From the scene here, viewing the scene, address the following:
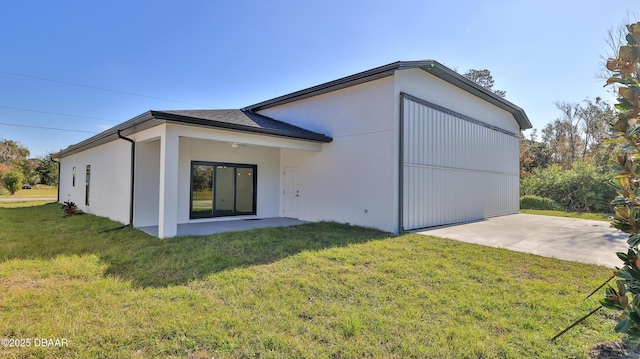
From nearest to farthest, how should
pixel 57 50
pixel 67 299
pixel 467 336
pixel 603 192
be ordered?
pixel 467 336 → pixel 67 299 → pixel 603 192 → pixel 57 50

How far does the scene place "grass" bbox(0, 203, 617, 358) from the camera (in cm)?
284

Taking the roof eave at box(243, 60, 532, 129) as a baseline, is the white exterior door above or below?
below

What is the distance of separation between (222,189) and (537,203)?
17.7 meters

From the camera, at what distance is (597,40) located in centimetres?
1534

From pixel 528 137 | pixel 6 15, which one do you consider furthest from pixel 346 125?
pixel 528 137

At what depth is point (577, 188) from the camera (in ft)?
56.8

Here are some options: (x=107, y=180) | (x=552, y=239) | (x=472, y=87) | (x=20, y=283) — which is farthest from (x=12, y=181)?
(x=552, y=239)

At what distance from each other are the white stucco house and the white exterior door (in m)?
0.05

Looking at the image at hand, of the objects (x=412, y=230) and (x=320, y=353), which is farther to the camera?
(x=412, y=230)

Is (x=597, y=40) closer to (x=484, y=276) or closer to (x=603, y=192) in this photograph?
(x=603, y=192)

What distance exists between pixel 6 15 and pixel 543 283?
70.7 ft

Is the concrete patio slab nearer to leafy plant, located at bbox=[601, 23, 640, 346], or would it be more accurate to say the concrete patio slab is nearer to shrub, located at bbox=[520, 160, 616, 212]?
leafy plant, located at bbox=[601, 23, 640, 346]

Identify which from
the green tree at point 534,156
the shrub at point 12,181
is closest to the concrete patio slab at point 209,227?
the shrub at point 12,181

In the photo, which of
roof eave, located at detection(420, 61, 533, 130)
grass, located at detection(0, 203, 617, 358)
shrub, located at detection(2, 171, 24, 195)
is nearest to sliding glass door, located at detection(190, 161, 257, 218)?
grass, located at detection(0, 203, 617, 358)
